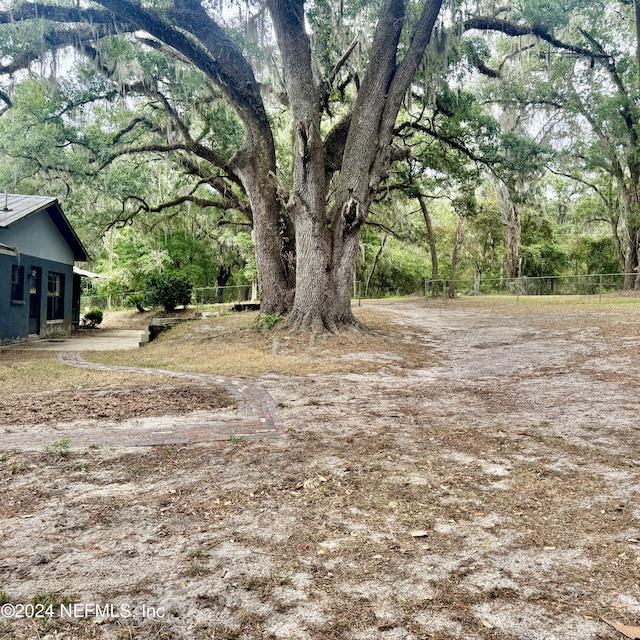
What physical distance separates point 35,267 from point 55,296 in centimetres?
216

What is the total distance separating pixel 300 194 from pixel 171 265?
72.6 feet

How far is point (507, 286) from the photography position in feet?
84.9

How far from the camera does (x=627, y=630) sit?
1835 mm

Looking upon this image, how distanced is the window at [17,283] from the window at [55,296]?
222 cm

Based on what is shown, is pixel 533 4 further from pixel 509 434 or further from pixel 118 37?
pixel 509 434

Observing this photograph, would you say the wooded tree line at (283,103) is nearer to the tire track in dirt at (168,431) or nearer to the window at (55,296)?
the window at (55,296)

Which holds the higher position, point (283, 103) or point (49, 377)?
point (283, 103)

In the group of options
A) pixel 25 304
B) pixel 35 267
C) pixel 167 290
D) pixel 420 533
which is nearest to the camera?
pixel 420 533

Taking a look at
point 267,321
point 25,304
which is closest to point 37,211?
point 25,304

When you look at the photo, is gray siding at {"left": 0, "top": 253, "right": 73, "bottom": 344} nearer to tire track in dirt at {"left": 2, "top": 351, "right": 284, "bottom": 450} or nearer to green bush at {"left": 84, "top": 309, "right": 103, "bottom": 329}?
green bush at {"left": 84, "top": 309, "right": 103, "bottom": 329}

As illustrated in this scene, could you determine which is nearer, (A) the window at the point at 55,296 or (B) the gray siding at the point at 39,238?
(B) the gray siding at the point at 39,238

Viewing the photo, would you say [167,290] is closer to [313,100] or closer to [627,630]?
[313,100]

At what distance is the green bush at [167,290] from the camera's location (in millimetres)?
21188

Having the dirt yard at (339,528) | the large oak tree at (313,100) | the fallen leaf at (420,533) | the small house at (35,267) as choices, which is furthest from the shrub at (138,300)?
the fallen leaf at (420,533)
